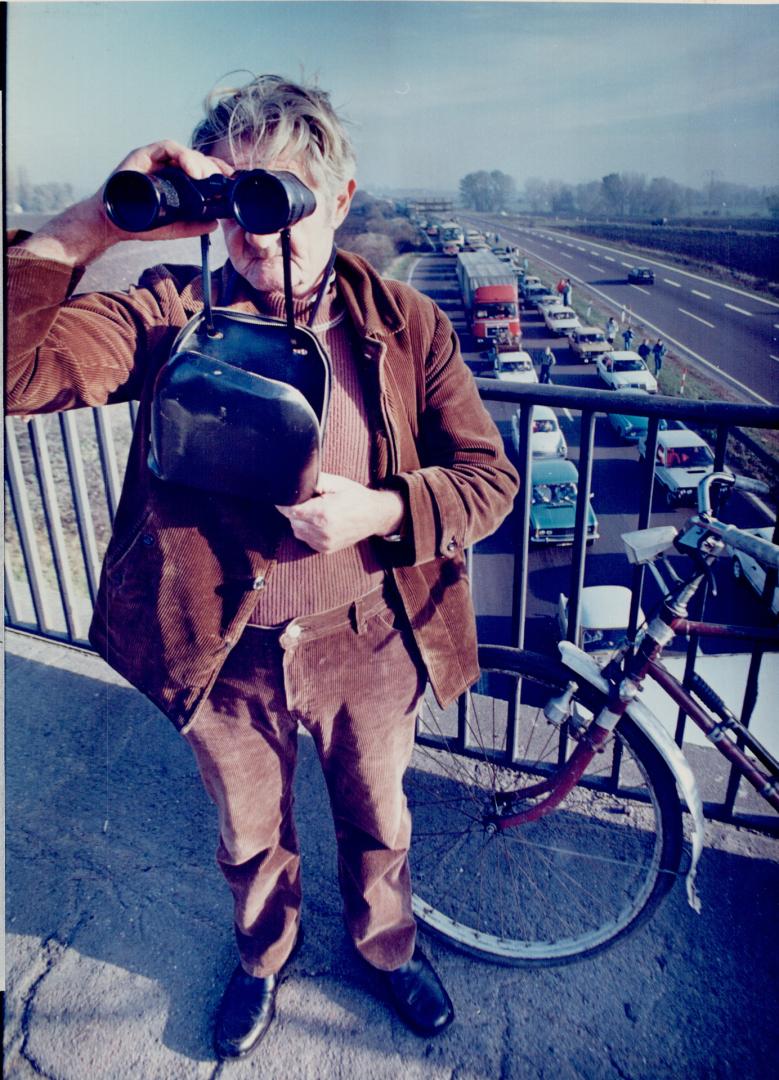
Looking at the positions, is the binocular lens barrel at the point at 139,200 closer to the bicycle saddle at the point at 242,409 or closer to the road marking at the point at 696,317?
the bicycle saddle at the point at 242,409

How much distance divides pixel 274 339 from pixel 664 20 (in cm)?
120

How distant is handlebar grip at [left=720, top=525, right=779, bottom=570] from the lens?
4.65 ft

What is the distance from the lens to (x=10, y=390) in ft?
4.22

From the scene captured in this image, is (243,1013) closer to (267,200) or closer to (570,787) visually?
(570,787)

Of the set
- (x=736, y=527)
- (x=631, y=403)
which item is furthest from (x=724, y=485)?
(x=631, y=403)

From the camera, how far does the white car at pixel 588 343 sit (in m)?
3.33

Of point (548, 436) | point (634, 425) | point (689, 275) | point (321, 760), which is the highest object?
point (689, 275)

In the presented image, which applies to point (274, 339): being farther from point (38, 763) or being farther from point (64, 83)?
point (38, 763)

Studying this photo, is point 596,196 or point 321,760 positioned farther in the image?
point 596,196

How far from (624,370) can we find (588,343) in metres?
0.43

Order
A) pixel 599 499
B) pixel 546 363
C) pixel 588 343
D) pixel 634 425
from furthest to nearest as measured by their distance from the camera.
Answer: pixel 588 343 → pixel 546 363 → pixel 599 499 → pixel 634 425

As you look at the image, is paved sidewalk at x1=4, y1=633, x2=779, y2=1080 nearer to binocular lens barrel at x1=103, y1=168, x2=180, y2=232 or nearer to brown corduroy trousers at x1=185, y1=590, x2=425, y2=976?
brown corduroy trousers at x1=185, y1=590, x2=425, y2=976

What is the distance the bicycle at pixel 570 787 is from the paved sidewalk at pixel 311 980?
0.12 meters

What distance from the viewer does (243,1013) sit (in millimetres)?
1843
